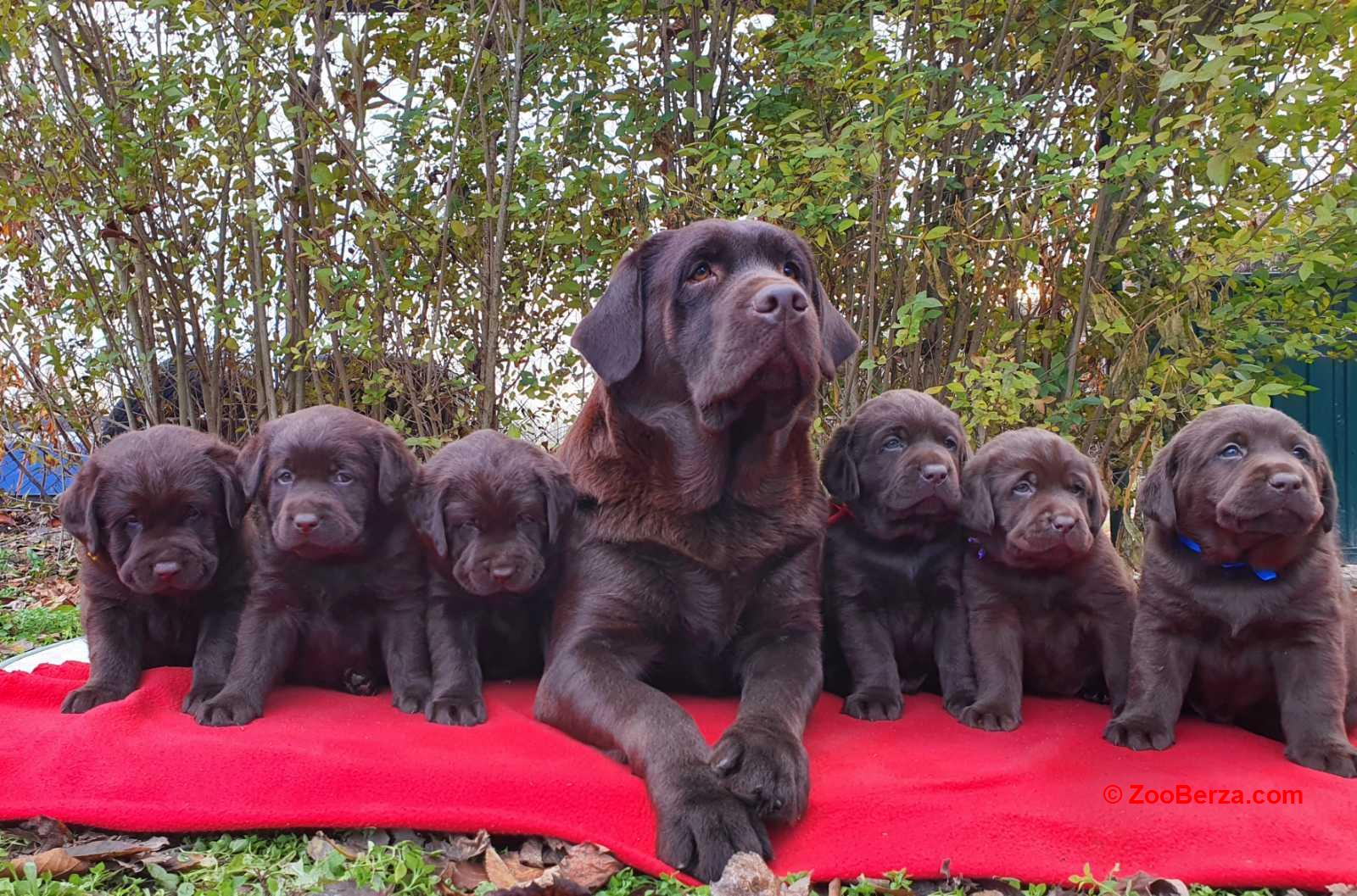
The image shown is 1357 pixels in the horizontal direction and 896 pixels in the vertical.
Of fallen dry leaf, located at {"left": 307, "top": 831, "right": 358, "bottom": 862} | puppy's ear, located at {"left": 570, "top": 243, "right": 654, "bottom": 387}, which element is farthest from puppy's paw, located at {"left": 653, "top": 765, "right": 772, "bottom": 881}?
puppy's ear, located at {"left": 570, "top": 243, "right": 654, "bottom": 387}

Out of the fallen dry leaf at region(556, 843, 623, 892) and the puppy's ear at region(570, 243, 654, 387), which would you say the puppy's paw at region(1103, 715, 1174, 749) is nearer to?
the fallen dry leaf at region(556, 843, 623, 892)

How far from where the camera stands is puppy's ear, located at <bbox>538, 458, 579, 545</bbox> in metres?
3.55

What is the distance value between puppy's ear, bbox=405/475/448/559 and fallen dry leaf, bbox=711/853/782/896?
1.61m

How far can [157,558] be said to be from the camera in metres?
3.25

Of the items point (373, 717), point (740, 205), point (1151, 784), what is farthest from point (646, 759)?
point (740, 205)

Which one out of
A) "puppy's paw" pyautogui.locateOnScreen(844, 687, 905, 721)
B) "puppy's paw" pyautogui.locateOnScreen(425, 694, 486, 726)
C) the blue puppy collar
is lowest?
"puppy's paw" pyautogui.locateOnScreen(844, 687, 905, 721)

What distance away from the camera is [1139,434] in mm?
6148

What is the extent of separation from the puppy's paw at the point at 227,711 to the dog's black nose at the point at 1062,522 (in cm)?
250

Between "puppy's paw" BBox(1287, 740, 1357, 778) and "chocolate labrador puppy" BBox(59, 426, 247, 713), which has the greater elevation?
"chocolate labrador puppy" BBox(59, 426, 247, 713)

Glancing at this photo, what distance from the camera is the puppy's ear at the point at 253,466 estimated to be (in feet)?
11.5

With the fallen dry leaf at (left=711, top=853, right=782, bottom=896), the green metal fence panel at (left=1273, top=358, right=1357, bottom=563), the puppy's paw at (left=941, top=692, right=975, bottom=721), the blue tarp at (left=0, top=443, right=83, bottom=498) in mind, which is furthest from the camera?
the green metal fence panel at (left=1273, top=358, right=1357, bottom=563)

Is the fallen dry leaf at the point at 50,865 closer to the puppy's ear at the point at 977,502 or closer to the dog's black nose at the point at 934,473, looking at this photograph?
the dog's black nose at the point at 934,473

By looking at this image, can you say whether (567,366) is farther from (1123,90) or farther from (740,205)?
(1123,90)

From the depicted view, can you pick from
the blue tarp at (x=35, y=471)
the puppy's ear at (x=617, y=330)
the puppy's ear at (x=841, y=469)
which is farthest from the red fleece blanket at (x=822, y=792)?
the blue tarp at (x=35, y=471)
